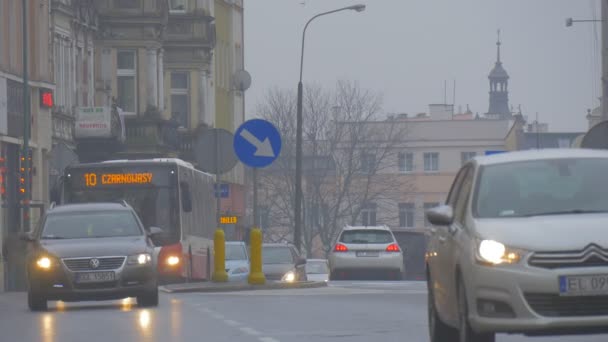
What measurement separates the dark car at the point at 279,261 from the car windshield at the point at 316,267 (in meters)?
22.6

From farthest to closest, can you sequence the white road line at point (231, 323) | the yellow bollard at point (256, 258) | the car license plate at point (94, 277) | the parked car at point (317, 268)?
the parked car at point (317, 268), the yellow bollard at point (256, 258), the car license plate at point (94, 277), the white road line at point (231, 323)

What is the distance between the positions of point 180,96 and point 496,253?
63343mm

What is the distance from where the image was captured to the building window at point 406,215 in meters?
129

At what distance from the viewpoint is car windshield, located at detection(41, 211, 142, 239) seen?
26094 mm

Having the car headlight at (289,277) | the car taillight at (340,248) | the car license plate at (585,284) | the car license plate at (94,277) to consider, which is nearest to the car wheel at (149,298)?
the car license plate at (94,277)

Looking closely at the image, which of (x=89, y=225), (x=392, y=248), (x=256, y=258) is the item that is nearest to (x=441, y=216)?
(x=89, y=225)

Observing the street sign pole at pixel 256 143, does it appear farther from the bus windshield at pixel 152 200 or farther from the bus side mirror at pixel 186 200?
the bus windshield at pixel 152 200

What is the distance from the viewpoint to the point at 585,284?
12398mm

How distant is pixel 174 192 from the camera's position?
123 ft

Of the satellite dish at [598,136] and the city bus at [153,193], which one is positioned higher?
the satellite dish at [598,136]

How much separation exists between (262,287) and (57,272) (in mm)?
7387

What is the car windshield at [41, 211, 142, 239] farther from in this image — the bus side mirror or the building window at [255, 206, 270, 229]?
the building window at [255, 206, 270, 229]

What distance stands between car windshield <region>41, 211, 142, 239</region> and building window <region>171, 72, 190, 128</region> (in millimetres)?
48105

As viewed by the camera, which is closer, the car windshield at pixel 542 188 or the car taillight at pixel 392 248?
the car windshield at pixel 542 188
